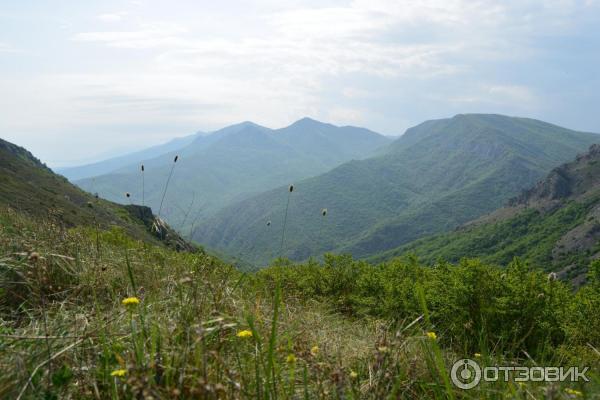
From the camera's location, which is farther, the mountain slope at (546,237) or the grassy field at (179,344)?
the mountain slope at (546,237)

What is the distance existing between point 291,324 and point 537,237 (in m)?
184

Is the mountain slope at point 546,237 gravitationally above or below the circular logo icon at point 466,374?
below

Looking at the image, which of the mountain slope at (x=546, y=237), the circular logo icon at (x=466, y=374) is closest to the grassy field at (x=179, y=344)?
the circular logo icon at (x=466, y=374)

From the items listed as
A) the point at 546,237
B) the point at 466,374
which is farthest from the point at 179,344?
the point at 546,237

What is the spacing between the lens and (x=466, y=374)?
3.65m

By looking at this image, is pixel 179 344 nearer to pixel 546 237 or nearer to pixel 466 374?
pixel 466 374

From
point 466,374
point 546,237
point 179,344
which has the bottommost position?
point 546,237

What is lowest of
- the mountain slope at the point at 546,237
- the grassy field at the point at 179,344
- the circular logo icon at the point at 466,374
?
the mountain slope at the point at 546,237

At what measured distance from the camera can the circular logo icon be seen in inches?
135

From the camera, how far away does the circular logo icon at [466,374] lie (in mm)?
3426

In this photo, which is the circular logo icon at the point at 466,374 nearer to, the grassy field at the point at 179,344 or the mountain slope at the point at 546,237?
the grassy field at the point at 179,344

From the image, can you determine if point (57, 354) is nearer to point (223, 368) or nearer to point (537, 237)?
point (223, 368)

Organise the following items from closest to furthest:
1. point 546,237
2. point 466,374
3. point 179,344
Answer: point 179,344 < point 466,374 < point 546,237

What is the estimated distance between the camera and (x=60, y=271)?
5188 millimetres
